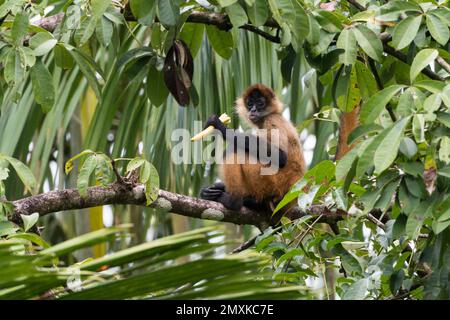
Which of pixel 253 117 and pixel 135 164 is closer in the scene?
pixel 135 164

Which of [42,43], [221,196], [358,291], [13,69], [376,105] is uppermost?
[42,43]

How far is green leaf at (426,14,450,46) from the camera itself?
266cm

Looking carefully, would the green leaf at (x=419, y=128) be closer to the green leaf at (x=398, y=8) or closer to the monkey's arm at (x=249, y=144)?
the green leaf at (x=398, y=8)

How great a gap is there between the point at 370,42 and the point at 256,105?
2.49 meters

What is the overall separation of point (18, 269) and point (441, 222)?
150cm

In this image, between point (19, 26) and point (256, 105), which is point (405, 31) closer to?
point (19, 26)

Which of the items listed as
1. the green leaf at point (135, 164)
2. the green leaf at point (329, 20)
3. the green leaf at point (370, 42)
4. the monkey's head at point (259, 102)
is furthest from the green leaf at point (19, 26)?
the monkey's head at point (259, 102)

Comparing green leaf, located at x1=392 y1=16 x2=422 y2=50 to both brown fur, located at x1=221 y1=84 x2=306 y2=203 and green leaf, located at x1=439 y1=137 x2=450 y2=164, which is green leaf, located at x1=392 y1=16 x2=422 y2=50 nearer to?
green leaf, located at x1=439 y1=137 x2=450 y2=164

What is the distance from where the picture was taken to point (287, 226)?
325 cm

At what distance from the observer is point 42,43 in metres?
3.00

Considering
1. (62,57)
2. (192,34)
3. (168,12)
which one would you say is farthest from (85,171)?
(192,34)

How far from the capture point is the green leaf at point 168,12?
2877 mm
